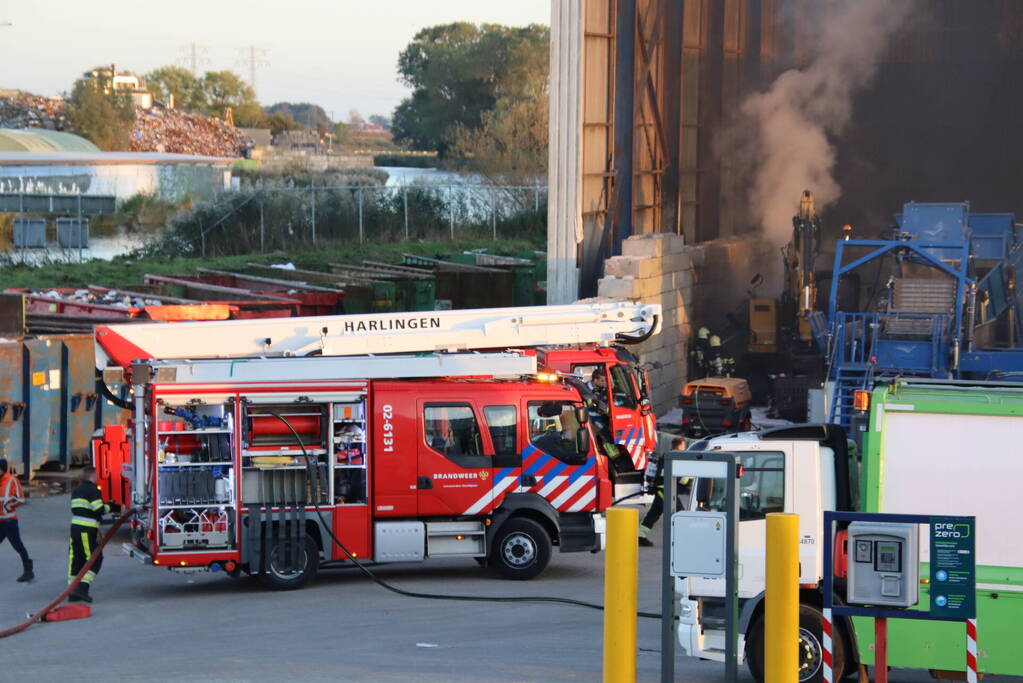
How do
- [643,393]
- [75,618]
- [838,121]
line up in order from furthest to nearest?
[838,121], [643,393], [75,618]

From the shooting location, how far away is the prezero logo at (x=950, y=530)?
855 cm

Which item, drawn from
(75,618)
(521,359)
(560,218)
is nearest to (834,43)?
(560,218)

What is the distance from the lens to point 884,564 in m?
8.46

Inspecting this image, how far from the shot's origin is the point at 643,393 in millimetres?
19875

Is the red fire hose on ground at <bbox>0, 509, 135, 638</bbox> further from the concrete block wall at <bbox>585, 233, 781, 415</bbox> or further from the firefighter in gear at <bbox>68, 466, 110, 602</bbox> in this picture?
the concrete block wall at <bbox>585, 233, 781, 415</bbox>

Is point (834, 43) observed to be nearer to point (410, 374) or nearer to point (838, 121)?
point (838, 121)

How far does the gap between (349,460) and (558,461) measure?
2.25 m

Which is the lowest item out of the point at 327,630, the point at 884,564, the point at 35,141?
the point at 327,630

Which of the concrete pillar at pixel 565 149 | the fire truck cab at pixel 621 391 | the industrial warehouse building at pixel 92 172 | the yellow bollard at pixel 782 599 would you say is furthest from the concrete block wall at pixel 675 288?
the industrial warehouse building at pixel 92 172

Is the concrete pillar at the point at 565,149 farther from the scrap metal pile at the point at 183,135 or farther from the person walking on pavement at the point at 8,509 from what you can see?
the scrap metal pile at the point at 183,135

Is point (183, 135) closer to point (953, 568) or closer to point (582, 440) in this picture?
point (582, 440)

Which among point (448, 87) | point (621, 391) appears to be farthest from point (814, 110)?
point (448, 87)

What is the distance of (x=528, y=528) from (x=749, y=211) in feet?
91.2

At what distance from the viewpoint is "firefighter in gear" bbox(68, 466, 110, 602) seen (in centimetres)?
1407
